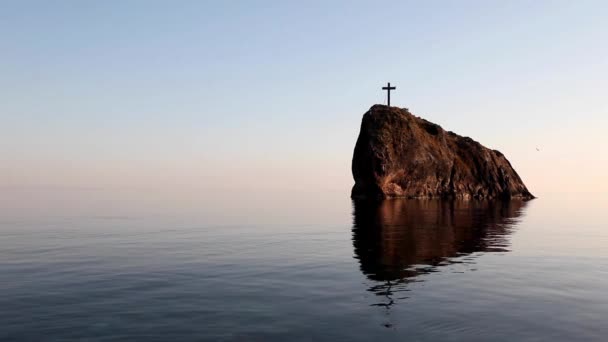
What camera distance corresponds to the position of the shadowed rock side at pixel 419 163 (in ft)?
282

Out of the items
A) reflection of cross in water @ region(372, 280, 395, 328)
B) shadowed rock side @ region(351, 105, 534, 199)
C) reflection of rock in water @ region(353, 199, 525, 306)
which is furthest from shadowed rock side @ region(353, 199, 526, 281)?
shadowed rock side @ region(351, 105, 534, 199)

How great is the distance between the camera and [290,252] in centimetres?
2327

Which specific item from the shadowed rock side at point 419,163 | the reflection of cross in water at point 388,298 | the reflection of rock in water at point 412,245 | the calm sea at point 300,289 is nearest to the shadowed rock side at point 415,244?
the reflection of rock in water at point 412,245

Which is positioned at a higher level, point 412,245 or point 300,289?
point 412,245

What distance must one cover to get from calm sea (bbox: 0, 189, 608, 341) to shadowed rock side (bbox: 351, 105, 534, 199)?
57.3 metres

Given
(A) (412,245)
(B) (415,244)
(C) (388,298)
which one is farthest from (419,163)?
(C) (388,298)

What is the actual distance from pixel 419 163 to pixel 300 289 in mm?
80415

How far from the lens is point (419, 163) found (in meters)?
91.7

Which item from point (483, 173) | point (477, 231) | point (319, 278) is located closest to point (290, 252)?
point (319, 278)

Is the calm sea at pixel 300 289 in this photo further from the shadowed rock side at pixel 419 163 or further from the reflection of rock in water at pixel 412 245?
the shadowed rock side at pixel 419 163

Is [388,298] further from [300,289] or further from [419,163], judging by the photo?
[419,163]

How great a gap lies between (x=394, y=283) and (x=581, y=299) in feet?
17.9

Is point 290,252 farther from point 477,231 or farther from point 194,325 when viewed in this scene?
point 477,231

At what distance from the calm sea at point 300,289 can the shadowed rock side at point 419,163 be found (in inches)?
2255
